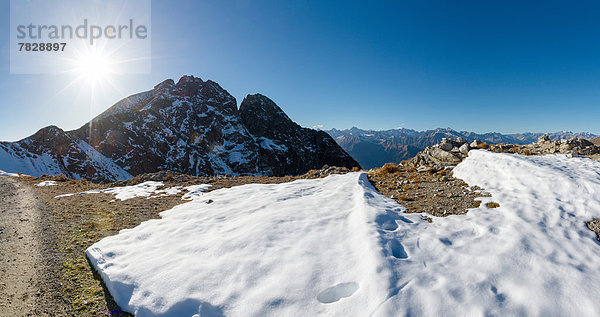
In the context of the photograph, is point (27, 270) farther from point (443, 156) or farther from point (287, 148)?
point (287, 148)

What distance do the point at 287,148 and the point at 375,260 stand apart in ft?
564

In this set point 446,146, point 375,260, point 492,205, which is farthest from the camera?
point 446,146

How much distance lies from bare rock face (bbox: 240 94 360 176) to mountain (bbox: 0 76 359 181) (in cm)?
71

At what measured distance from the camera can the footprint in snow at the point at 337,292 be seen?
4.21 meters

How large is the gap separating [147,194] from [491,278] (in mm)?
19196

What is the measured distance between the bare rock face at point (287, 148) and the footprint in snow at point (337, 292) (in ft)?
469

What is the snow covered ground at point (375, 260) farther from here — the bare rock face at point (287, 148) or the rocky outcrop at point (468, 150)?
the bare rock face at point (287, 148)

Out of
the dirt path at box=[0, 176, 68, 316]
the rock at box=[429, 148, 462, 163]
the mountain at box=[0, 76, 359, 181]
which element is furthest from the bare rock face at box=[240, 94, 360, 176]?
the dirt path at box=[0, 176, 68, 316]

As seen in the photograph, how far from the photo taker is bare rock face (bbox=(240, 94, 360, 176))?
15938 cm

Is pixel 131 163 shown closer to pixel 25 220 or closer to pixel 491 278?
pixel 25 220

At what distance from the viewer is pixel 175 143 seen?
5487 inches

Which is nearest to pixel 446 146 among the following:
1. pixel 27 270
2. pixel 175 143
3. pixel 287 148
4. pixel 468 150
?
pixel 468 150

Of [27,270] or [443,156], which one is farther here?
[443,156]

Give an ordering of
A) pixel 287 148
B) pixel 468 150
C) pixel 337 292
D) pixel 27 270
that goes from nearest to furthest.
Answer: pixel 337 292 → pixel 27 270 → pixel 468 150 → pixel 287 148
